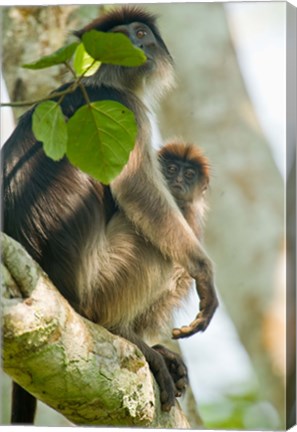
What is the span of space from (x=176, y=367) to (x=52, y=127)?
1.82 m

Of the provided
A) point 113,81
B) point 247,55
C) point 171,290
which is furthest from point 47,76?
point 171,290

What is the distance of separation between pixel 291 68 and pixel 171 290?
1.06m

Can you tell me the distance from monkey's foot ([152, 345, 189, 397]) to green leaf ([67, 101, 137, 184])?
1.59 m

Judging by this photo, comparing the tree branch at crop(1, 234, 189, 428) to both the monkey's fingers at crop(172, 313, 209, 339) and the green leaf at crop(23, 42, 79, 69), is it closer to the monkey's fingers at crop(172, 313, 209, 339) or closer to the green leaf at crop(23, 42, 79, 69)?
the monkey's fingers at crop(172, 313, 209, 339)

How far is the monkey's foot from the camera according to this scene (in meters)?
3.68

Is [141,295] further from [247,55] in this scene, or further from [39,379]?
[247,55]

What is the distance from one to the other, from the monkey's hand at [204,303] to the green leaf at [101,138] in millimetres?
1271

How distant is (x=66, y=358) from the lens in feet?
9.38

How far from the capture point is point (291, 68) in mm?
3662

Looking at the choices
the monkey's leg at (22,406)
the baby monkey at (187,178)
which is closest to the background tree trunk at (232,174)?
the baby monkey at (187,178)

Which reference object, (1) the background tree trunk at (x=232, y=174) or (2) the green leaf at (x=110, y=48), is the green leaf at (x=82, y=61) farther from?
(1) the background tree trunk at (x=232, y=174)

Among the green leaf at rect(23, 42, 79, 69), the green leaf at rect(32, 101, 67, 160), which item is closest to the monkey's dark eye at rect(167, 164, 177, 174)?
the green leaf at rect(32, 101, 67, 160)

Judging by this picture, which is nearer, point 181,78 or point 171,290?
point 171,290

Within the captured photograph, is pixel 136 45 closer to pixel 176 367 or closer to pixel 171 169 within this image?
pixel 171 169
